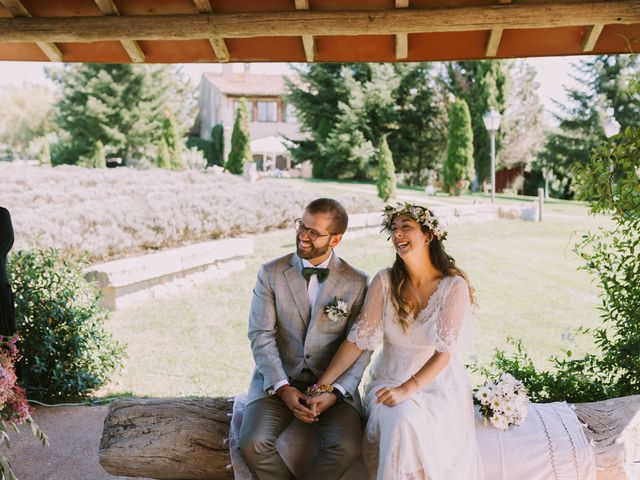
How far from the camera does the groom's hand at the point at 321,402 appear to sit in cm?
326

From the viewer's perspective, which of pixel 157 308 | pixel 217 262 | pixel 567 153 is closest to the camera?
pixel 157 308

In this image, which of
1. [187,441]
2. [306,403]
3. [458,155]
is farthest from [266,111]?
[306,403]

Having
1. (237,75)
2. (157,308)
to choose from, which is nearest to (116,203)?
(157,308)

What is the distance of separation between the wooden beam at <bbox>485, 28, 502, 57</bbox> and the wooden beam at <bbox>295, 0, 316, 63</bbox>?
3.63 ft

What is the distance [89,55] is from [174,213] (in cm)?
718

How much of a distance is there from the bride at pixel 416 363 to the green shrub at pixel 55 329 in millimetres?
2917

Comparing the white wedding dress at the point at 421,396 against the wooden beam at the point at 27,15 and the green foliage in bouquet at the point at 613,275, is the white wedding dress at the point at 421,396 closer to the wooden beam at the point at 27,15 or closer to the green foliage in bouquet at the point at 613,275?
the green foliage in bouquet at the point at 613,275

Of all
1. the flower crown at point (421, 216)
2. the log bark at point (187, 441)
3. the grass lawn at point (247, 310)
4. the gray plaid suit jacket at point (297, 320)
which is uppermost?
the flower crown at point (421, 216)

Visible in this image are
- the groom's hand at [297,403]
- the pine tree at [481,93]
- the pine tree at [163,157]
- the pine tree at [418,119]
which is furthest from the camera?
the pine tree at [418,119]

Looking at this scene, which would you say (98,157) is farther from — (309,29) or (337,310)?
(337,310)

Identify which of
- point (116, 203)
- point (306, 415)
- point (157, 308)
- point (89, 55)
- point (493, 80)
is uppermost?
point (493, 80)

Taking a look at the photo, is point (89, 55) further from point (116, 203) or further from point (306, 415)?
point (116, 203)

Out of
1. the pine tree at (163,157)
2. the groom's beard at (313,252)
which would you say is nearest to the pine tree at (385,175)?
the pine tree at (163,157)

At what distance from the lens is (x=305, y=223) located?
138 inches
